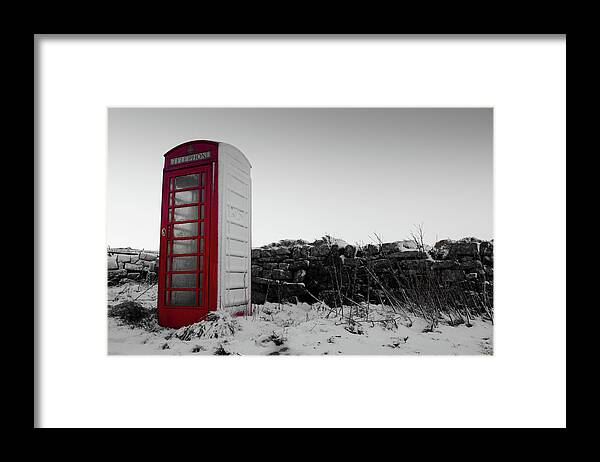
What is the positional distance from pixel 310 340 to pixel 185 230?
4.05 ft

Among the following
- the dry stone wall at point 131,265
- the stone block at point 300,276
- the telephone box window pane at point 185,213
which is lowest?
the stone block at point 300,276

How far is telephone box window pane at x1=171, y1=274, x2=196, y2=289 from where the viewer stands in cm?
330

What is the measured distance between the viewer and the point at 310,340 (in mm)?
2922

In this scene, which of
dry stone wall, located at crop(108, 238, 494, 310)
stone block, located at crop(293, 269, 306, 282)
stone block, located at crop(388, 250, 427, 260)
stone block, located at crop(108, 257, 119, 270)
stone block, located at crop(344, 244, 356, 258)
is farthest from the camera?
stone block, located at crop(293, 269, 306, 282)

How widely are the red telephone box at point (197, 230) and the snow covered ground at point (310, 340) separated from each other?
0.77 ft

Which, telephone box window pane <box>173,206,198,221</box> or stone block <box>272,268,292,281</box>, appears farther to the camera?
stone block <box>272,268,292,281</box>

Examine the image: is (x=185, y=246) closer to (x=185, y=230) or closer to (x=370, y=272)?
(x=185, y=230)

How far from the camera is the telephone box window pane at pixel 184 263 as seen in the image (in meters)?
3.30

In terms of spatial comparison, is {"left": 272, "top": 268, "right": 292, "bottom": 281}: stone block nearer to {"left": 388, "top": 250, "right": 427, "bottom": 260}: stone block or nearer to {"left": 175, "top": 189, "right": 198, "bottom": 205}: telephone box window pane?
{"left": 388, "top": 250, "right": 427, "bottom": 260}: stone block

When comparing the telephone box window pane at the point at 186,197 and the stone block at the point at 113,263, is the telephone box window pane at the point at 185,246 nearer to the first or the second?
the telephone box window pane at the point at 186,197

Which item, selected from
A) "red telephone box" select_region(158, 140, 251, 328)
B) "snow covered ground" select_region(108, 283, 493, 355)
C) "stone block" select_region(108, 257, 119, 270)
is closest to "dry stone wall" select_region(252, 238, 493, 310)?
"snow covered ground" select_region(108, 283, 493, 355)

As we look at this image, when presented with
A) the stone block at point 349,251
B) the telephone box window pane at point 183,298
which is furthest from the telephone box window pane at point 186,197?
the stone block at point 349,251
